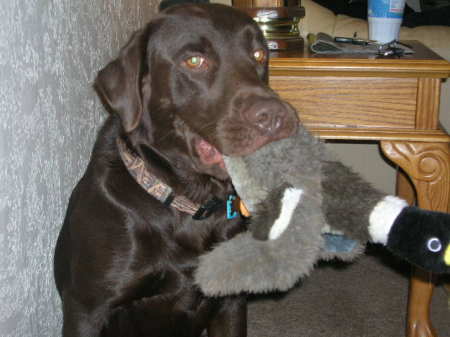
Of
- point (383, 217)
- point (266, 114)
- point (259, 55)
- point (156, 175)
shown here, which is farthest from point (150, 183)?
point (383, 217)

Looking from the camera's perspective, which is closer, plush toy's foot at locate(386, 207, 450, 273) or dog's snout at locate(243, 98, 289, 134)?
plush toy's foot at locate(386, 207, 450, 273)

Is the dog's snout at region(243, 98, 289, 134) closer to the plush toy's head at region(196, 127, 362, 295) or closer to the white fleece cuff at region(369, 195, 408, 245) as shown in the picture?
the plush toy's head at region(196, 127, 362, 295)

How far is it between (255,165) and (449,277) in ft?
5.29

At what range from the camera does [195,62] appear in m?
1.42

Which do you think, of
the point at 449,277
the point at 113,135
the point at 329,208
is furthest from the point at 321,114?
the point at 449,277

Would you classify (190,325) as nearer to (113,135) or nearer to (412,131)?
(113,135)

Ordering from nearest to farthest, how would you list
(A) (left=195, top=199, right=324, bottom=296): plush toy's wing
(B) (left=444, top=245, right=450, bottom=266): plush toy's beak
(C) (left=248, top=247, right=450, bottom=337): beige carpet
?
(B) (left=444, top=245, right=450, bottom=266): plush toy's beak
(A) (left=195, top=199, right=324, bottom=296): plush toy's wing
(C) (left=248, top=247, right=450, bottom=337): beige carpet

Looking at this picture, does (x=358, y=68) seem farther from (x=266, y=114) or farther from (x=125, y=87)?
(x=125, y=87)

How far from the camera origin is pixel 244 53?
150cm

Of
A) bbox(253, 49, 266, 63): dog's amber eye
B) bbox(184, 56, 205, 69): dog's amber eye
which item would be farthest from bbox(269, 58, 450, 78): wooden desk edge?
bbox(184, 56, 205, 69): dog's amber eye

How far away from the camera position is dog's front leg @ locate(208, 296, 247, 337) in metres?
1.66

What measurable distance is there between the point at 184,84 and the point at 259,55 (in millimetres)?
275

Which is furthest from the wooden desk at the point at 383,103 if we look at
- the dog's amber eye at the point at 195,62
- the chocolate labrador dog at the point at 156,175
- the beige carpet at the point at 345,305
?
the beige carpet at the point at 345,305

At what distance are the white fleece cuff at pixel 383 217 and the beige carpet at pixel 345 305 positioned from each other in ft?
4.09
